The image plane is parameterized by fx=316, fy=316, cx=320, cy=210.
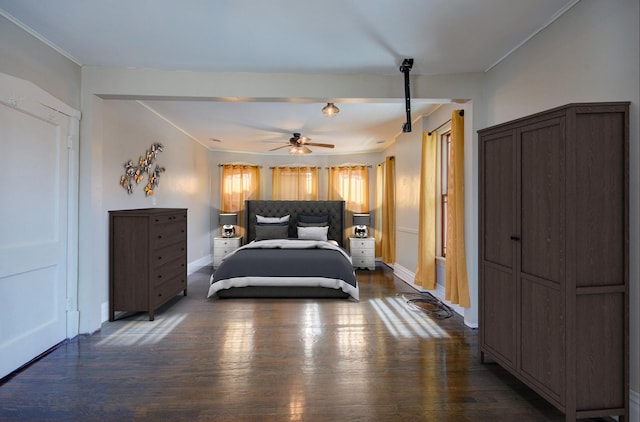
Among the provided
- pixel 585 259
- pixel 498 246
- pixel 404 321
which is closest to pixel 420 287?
pixel 404 321

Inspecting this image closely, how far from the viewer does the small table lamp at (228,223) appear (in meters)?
6.41

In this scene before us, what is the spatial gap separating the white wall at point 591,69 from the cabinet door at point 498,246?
553 millimetres

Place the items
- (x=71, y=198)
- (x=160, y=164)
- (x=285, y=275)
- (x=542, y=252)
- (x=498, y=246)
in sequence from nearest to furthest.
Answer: (x=542, y=252), (x=498, y=246), (x=71, y=198), (x=285, y=275), (x=160, y=164)

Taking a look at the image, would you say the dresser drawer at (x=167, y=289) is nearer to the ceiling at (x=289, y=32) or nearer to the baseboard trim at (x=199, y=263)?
the baseboard trim at (x=199, y=263)

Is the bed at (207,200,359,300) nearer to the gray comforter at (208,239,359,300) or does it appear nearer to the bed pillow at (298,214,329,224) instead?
the gray comforter at (208,239,359,300)

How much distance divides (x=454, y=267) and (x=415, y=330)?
0.81 metres

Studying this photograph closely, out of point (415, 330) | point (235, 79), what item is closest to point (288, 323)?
point (415, 330)

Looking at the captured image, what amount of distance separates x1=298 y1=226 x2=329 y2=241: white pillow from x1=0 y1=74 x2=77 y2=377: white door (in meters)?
3.74

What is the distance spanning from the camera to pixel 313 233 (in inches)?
241

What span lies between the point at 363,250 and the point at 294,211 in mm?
1698

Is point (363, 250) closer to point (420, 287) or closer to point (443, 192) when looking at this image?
point (420, 287)

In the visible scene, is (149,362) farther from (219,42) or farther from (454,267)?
(454,267)

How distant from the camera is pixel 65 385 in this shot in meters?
2.18

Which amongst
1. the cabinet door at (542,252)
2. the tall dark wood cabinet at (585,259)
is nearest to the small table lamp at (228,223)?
the cabinet door at (542,252)
